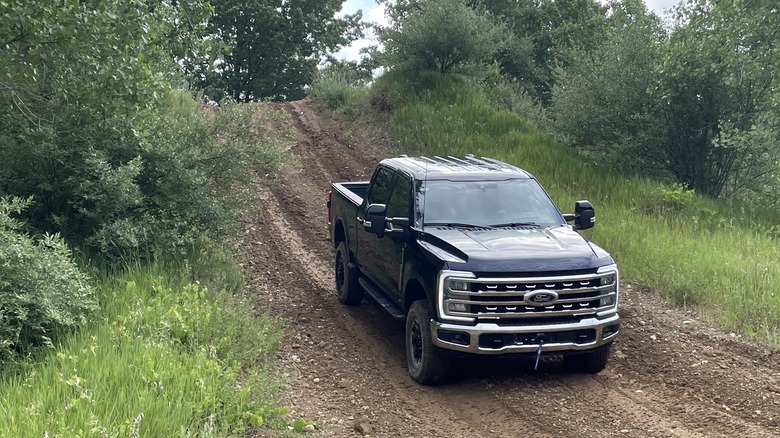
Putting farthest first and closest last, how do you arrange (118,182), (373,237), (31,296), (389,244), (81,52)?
(373,237)
(118,182)
(389,244)
(81,52)
(31,296)

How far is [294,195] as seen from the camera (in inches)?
667

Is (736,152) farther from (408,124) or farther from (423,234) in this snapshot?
(423,234)

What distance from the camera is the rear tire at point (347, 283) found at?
9969 millimetres

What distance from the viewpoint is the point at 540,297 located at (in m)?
6.66

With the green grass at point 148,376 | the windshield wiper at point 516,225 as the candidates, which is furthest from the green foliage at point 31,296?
the windshield wiper at point 516,225

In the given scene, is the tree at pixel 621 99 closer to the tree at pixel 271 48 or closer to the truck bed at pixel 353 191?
the truck bed at pixel 353 191

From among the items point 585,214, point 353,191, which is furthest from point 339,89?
point 585,214

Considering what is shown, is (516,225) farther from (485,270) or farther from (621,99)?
(621,99)

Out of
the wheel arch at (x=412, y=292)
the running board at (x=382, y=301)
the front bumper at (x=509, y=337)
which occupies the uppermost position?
the wheel arch at (x=412, y=292)

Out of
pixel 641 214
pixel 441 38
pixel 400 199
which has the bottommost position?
pixel 641 214

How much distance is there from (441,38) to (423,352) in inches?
613

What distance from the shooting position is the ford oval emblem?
6.62 meters

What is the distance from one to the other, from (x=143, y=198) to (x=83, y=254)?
4.00 feet

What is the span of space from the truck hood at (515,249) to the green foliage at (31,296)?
3360 millimetres
